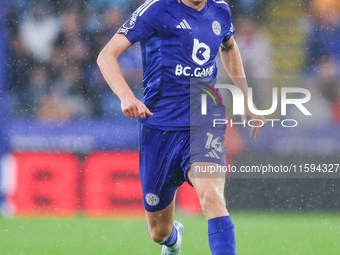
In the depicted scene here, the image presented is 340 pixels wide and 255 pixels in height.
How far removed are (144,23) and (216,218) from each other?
1100 millimetres

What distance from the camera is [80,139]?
5.91 m

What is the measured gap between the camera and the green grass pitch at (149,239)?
3965mm

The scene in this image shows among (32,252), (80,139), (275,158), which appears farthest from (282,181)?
(32,252)

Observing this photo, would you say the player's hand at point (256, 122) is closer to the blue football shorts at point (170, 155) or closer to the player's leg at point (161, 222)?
the blue football shorts at point (170, 155)

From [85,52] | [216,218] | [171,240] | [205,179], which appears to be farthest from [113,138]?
[216,218]

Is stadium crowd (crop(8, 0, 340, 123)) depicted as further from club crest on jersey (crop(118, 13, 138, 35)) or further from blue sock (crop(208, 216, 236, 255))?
blue sock (crop(208, 216, 236, 255))

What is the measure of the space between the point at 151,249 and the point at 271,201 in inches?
86.3

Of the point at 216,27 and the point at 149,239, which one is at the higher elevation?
the point at 216,27

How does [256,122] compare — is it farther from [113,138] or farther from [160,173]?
[113,138]

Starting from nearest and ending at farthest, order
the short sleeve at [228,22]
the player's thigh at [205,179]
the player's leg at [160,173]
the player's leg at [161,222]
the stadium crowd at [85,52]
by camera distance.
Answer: the player's thigh at [205,179], the player's leg at [160,173], the short sleeve at [228,22], the player's leg at [161,222], the stadium crowd at [85,52]

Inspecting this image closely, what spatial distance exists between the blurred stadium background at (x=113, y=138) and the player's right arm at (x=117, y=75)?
190 centimetres

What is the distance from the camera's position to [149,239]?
4410 mm

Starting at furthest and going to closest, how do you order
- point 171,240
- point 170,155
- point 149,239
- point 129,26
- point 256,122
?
point 149,239
point 171,240
point 256,122
point 170,155
point 129,26

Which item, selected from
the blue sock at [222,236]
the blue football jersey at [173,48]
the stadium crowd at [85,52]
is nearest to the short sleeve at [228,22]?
the blue football jersey at [173,48]
